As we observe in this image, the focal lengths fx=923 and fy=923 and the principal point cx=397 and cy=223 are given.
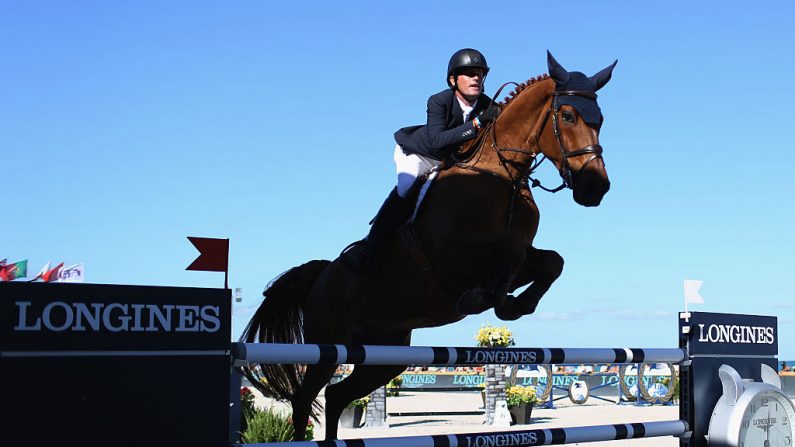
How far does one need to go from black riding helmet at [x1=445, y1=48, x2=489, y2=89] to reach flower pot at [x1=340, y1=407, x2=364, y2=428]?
917 centimetres

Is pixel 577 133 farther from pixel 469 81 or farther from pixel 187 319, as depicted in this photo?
pixel 187 319

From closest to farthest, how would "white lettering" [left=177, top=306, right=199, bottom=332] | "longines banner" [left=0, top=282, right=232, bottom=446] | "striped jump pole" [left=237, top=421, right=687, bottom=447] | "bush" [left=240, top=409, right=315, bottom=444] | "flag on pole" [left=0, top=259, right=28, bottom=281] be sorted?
"longines banner" [left=0, top=282, right=232, bottom=446] < "white lettering" [left=177, top=306, right=199, bottom=332] < "striped jump pole" [left=237, top=421, right=687, bottom=447] < "bush" [left=240, top=409, right=315, bottom=444] < "flag on pole" [left=0, top=259, right=28, bottom=281]

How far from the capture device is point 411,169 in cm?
431

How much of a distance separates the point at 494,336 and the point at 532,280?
32.9ft

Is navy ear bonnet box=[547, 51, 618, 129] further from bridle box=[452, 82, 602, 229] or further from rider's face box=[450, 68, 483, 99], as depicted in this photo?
rider's face box=[450, 68, 483, 99]

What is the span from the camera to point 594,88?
3963mm

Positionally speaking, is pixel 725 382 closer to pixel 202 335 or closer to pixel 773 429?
pixel 773 429

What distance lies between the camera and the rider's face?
14.0 feet

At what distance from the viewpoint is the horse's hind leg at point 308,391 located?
15.5 ft

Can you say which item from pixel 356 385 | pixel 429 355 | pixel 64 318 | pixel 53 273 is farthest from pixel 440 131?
pixel 53 273

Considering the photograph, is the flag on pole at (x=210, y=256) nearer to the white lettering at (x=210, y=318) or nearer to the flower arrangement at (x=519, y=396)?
the white lettering at (x=210, y=318)

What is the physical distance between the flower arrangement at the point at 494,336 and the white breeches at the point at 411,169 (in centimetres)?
991

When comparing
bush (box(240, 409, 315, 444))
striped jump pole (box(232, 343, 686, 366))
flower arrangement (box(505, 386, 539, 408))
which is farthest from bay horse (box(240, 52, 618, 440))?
flower arrangement (box(505, 386, 539, 408))

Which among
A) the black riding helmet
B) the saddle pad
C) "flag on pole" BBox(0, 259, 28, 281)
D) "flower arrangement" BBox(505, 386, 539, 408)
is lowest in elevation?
"flower arrangement" BBox(505, 386, 539, 408)
